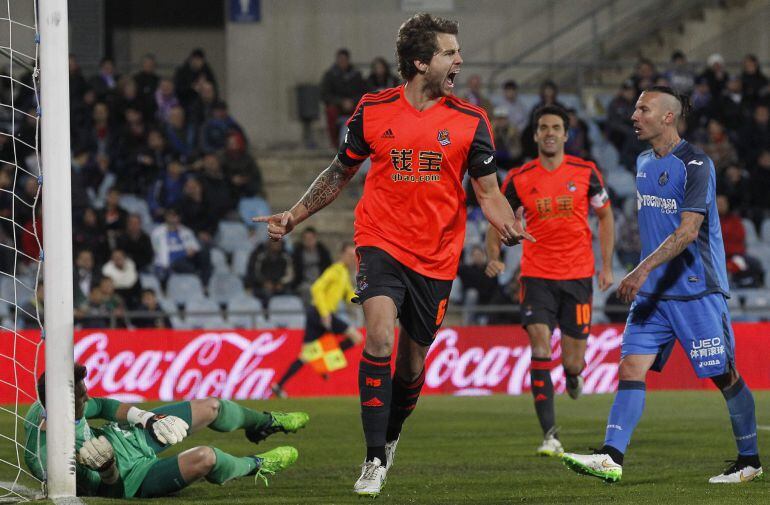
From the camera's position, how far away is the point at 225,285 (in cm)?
1853

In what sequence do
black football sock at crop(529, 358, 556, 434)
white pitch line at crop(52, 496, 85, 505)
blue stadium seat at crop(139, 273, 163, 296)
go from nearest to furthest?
1. white pitch line at crop(52, 496, 85, 505)
2. black football sock at crop(529, 358, 556, 434)
3. blue stadium seat at crop(139, 273, 163, 296)

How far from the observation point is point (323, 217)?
813 inches

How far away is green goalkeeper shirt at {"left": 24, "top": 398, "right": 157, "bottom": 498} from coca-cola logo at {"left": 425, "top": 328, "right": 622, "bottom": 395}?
9.81 metres

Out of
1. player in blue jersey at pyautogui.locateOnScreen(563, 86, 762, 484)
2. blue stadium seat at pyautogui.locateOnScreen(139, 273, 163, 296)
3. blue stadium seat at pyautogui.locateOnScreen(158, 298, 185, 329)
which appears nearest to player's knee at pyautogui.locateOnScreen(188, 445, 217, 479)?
player in blue jersey at pyautogui.locateOnScreen(563, 86, 762, 484)

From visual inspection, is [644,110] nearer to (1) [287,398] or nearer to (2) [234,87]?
(1) [287,398]

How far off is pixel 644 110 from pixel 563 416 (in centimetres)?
600

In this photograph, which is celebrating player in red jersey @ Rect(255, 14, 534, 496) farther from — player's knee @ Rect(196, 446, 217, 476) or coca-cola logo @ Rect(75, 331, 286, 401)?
coca-cola logo @ Rect(75, 331, 286, 401)

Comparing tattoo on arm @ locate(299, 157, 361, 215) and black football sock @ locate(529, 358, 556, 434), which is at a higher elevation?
tattoo on arm @ locate(299, 157, 361, 215)

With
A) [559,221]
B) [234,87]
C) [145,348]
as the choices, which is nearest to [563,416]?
[559,221]

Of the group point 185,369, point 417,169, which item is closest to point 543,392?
point 417,169

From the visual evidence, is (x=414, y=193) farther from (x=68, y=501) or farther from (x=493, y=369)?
(x=493, y=369)

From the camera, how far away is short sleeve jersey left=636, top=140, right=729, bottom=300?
707 cm

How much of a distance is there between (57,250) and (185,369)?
9.69 metres

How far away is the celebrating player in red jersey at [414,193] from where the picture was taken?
6.75 meters
